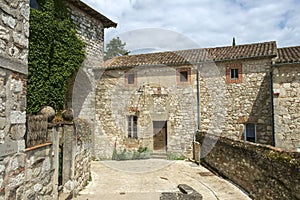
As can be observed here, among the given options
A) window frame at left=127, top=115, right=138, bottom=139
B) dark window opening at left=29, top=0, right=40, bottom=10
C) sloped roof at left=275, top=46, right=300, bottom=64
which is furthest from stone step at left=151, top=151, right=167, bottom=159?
dark window opening at left=29, top=0, right=40, bottom=10

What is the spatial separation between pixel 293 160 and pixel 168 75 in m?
8.05

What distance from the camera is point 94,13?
12.5 metres

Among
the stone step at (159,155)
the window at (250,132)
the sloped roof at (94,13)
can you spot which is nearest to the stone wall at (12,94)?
the sloped roof at (94,13)

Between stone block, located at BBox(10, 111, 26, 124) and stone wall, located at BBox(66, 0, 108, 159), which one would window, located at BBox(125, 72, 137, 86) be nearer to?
stone wall, located at BBox(66, 0, 108, 159)

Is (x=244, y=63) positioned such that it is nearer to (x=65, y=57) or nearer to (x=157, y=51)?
(x=157, y=51)

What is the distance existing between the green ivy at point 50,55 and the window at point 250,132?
8421 mm

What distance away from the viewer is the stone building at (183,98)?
11.1m

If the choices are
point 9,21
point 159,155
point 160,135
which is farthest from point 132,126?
point 9,21

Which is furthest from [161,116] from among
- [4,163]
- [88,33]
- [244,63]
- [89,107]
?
[4,163]

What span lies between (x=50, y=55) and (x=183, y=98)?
21.1 ft

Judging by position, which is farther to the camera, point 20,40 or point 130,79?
point 130,79

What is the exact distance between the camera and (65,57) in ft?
34.8

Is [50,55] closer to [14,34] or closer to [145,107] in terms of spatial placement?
[145,107]

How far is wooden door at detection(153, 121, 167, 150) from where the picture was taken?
12.7 m
